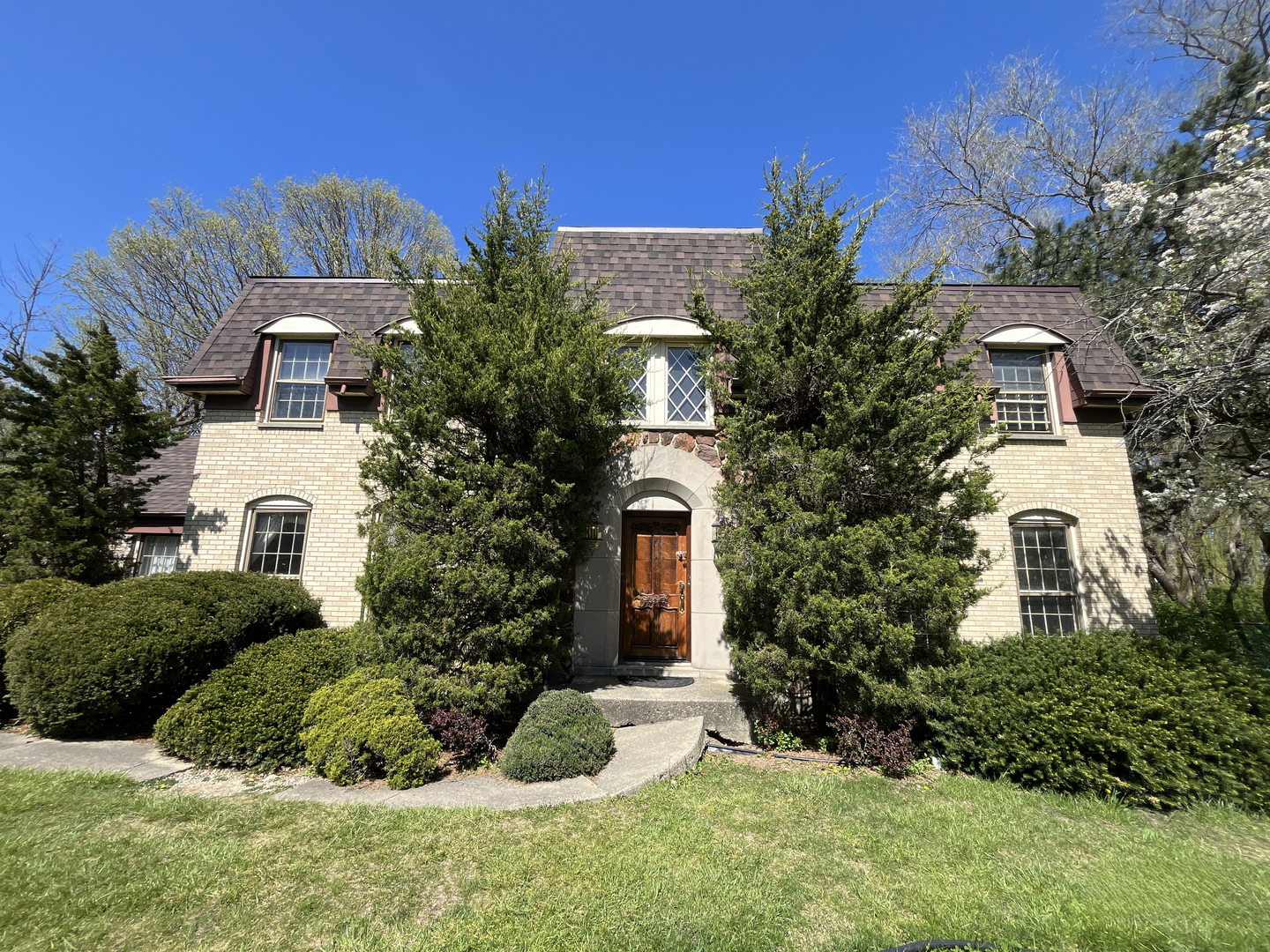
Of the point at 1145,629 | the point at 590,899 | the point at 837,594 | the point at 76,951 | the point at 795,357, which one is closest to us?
the point at 76,951

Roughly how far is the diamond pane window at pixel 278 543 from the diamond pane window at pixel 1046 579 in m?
11.8

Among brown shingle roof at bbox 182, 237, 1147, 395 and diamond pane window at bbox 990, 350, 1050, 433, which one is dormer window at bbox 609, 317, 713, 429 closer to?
brown shingle roof at bbox 182, 237, 1147, 395

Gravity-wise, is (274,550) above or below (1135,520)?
below

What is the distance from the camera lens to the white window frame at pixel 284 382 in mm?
9891

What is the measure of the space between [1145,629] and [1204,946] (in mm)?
7549

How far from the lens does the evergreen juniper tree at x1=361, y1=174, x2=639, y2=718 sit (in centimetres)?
615

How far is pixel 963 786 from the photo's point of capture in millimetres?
5586

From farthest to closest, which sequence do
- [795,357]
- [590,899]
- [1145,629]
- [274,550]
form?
1. [274,550]
2. [1145,629]
3. [795,357]
4. [590,899]

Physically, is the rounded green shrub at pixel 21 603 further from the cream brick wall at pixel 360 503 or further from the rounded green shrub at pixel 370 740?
the rounded green shrub at pixel 370 740

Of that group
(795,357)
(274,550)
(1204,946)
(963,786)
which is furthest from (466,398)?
(1204,946)

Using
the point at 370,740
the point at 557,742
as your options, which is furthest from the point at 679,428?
the point at 370,740

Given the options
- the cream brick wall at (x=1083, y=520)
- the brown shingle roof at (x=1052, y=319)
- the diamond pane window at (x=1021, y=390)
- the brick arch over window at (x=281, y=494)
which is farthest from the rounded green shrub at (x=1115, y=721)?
the brick arch over window at (x=281, y=494)

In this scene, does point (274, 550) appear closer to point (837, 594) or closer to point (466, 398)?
point (466, 398)

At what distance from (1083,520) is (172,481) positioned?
18768 mm
